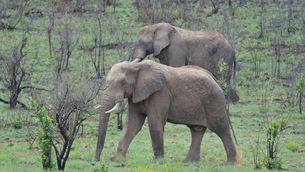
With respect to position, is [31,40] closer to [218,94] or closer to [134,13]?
[134,13]

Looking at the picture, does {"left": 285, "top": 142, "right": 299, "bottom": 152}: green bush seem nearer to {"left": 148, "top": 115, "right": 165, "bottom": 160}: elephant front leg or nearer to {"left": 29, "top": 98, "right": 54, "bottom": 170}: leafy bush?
{"left": 148, "top": 115, "right": 165, "bottom": 160}: elephant front leg

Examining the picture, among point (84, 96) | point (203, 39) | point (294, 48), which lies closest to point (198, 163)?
point (84, 96)

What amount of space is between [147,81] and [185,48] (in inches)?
329

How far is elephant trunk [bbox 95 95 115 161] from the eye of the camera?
617 inches

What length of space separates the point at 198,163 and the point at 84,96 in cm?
223

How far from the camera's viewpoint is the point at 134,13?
34.4 metres

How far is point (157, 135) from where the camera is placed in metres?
16.3

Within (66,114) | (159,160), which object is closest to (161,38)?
(159,160)

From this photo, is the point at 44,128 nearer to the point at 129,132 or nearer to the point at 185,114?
the point at 129,132

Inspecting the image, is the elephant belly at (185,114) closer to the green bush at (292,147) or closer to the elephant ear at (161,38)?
the green bush at (292,147)

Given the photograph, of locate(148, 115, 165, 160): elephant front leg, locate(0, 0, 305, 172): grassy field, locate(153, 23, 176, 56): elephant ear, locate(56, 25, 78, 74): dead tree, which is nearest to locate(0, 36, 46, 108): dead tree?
locate(0, 0, 305, 172): grassy field

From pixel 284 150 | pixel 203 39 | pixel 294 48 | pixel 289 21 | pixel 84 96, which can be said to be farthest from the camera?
pixel 289 21

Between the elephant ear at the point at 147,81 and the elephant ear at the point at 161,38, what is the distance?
7.28 meters

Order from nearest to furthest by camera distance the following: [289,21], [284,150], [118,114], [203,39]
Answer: [284,150] → [118,114] → [203,39] → [289,21]
